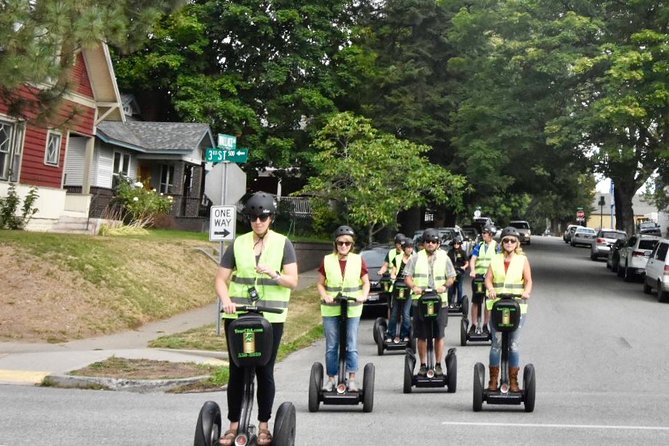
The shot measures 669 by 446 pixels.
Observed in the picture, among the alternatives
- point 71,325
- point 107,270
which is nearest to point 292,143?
point 107,270

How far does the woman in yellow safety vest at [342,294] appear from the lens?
8.79m

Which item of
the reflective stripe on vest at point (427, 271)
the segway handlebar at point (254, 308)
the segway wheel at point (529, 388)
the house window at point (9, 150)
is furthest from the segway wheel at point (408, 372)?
the house window at point (9, 150)

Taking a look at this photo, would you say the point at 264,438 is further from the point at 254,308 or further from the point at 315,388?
the point at 315,388

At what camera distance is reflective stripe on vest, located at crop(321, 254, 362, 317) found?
8.91 metres

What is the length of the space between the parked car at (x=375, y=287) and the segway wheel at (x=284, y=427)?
39.1ft

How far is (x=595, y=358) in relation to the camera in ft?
43.7

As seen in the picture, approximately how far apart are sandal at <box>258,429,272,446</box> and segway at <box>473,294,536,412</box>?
3.56 metres

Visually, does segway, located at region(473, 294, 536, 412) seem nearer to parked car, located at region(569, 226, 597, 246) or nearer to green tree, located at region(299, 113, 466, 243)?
green tree, located at region(299, 113, 466, 243)

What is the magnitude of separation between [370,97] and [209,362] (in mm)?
27457

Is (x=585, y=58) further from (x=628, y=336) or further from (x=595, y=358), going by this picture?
(x=595, y=358)

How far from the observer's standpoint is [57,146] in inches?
1002

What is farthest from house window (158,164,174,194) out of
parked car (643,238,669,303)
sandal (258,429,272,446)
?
sandal (258,429,272,446)

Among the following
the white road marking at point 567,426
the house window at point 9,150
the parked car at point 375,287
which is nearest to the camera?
the white road marking at point 567,426

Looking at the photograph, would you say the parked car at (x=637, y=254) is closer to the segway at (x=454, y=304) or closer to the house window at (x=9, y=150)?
the segway at (x=454, y=304)
